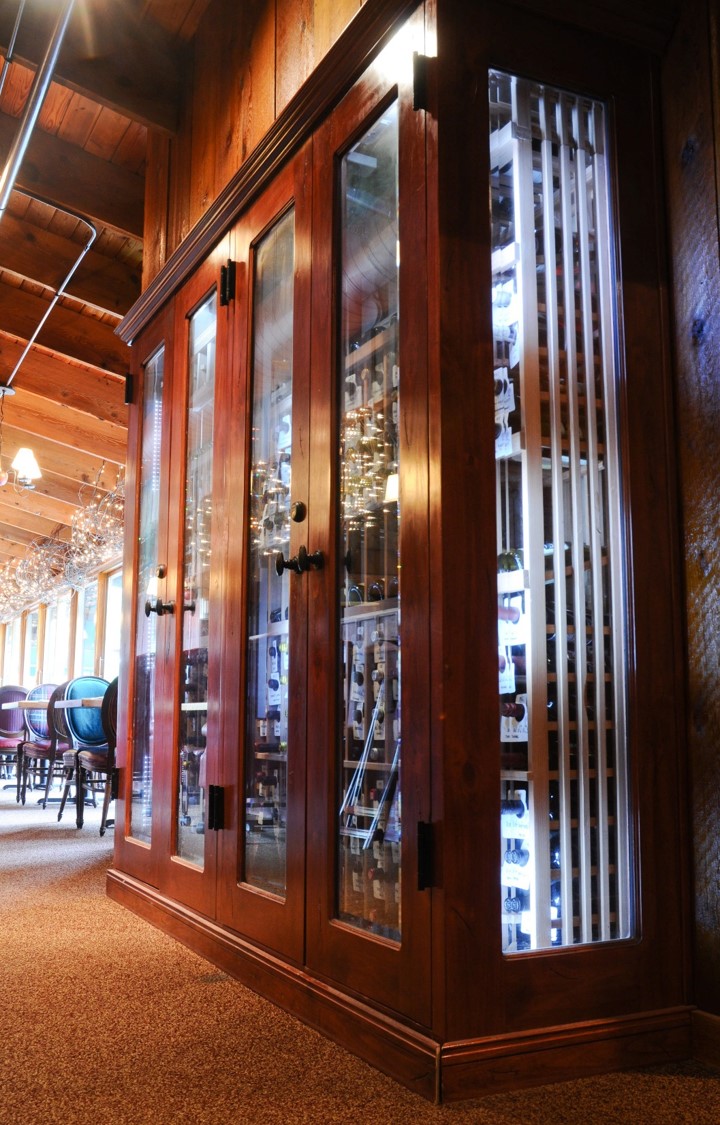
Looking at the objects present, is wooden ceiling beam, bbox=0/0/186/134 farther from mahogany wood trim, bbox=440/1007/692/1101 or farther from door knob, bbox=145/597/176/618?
mahogany wood trim, bbox=440/1007/692/1101

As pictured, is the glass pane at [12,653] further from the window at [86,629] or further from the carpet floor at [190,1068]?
the carpet floor at [190,1068]

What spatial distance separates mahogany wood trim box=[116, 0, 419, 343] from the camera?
7.01ft

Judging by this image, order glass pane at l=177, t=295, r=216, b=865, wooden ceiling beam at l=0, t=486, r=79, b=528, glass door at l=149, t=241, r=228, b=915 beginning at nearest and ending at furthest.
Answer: glass door at l=149, t=241, r=228, b=915, glass pane at l=177, t=295, r=216, b=865, wooden ceiling beam at l=0, t=486, r=79, b=528

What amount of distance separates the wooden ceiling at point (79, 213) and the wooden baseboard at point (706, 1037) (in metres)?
3.37

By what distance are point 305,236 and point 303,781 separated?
4.33 ft

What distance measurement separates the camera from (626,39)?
84.7 inches

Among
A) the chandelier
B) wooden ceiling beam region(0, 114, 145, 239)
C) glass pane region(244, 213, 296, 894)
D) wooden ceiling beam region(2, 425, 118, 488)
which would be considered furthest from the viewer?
wooden ceiling beam region(2, 425, 118, 488)

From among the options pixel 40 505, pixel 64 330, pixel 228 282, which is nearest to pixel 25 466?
pixel 64 330

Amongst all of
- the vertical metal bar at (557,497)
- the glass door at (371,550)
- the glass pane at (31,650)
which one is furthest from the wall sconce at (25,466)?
the glass pane at (31,650)

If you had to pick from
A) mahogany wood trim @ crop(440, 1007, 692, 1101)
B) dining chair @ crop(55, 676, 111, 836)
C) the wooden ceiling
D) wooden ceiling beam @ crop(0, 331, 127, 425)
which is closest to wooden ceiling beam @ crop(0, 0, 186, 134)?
the wooden ceiling

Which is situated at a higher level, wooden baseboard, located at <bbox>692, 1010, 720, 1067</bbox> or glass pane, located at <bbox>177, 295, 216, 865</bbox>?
glass pane, located at <bbox>177, 295, 216, 865</bbox>

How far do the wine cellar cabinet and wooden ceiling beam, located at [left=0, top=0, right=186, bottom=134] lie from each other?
54.4 inches

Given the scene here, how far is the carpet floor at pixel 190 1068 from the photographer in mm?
1627

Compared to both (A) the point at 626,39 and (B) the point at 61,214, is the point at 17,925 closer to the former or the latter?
(A) the point at 626,39
